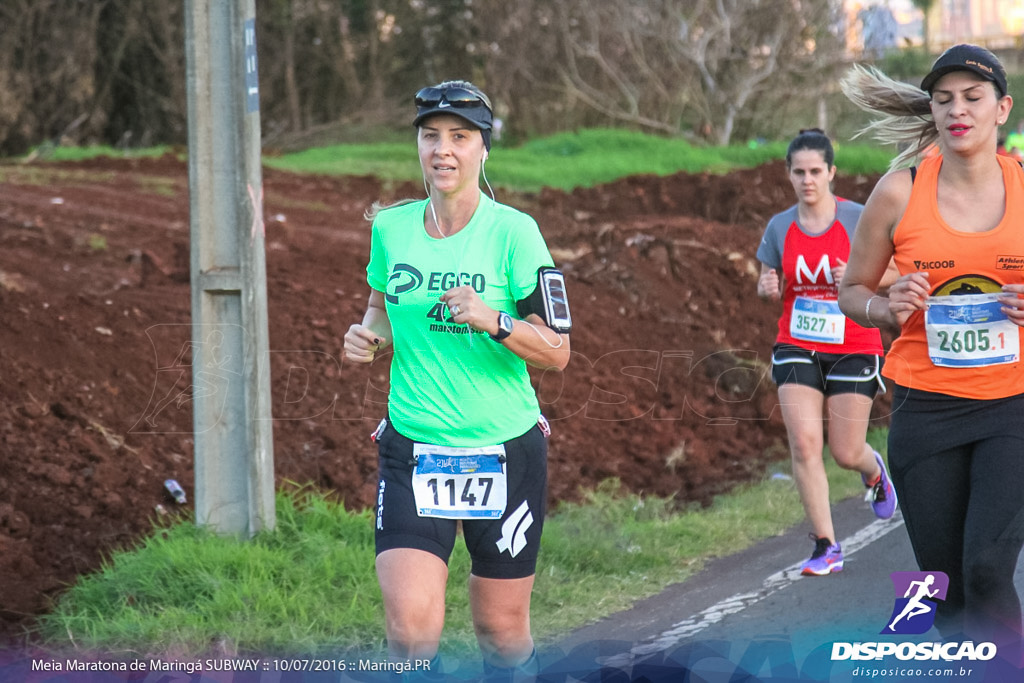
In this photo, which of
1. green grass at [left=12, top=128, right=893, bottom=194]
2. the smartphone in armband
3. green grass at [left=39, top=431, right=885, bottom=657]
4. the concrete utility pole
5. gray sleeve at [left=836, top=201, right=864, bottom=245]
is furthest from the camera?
green grass at [left=12, top=128, right=893, bottom=194]

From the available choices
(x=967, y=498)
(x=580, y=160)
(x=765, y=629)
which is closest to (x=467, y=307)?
(x=967, y=498)

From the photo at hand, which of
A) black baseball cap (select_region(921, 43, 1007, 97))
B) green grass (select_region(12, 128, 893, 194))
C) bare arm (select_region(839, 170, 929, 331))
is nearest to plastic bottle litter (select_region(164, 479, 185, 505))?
bare arm (select_region(839, 170, 929, 331))

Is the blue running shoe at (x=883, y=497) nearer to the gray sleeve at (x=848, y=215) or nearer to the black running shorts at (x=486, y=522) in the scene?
the gray sleeve at (x=848, y=215)

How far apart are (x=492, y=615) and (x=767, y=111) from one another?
24331 millimetres

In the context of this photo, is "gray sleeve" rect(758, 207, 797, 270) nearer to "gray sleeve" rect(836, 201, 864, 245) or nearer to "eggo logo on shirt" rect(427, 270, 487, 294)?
"gray sleeve" rect(836, 201, 864, 245)

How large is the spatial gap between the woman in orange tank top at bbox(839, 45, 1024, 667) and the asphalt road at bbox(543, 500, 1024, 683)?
0.33 meters

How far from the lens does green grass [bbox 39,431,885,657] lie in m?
5.48

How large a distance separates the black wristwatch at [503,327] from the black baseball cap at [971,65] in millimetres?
1738

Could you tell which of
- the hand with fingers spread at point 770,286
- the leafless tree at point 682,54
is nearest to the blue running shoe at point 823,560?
the hand with fingers spread at point 770,286

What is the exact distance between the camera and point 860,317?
4.69 m

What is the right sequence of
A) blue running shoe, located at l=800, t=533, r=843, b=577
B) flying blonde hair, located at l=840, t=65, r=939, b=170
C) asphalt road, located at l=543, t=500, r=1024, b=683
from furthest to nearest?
blue running shoe, located at l=800, t=533, r=843, b=577, asphalt road, located at l=543, t=500, r=1024, b=683, flying blonde hair, located at l=840, t=65, r=939, b=170

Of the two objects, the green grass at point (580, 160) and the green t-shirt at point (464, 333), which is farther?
the green grass at point (580, 160)

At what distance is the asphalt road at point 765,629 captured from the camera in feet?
16.4

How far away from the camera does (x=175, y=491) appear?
22.8 feet
